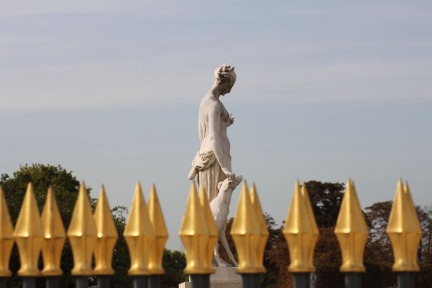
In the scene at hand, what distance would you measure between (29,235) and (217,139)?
37.4 ft

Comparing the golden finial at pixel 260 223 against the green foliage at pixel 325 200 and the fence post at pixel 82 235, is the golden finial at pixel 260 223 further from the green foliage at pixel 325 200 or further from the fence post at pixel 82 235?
the green foliage at pixel 325 200

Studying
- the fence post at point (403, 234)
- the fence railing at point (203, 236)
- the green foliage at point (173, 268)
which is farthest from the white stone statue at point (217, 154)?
the green foliage at point (173, 268)

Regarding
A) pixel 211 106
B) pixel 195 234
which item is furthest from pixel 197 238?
pixel 211 106

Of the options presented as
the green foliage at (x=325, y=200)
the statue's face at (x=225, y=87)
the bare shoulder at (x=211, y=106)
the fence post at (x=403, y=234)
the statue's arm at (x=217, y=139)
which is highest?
the green foliage at (x=325, y=200)

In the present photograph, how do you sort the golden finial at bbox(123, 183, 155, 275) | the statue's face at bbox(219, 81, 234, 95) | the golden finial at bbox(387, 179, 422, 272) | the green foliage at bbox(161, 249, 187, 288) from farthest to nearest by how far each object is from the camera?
1. the green foliage at bbox(161, 249, 187, 288)
2. the statue's face at bbox(219, 81, 234, 95)
3. the golden finial at bbox(123, 183, 155, 275)
4. the golden finial at bbox(387, 179, 422, 272)

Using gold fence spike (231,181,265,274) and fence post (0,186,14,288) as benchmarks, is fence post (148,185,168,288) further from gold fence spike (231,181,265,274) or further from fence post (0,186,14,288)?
fence post (0,186,14,288)

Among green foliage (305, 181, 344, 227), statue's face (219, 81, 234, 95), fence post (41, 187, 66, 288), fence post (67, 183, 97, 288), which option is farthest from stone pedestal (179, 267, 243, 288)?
green foliage (305, 181, 344, 227)

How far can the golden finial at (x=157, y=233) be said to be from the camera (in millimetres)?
15852

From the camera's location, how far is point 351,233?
15352 mm

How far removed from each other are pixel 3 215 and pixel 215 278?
9.88 meters

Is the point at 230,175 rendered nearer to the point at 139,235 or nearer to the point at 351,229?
the point at 139,235

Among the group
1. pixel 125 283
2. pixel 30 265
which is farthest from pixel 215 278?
pixel 125 283

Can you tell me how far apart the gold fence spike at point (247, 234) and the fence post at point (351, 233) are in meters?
0.86

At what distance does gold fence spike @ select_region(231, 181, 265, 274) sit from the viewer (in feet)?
50.7
